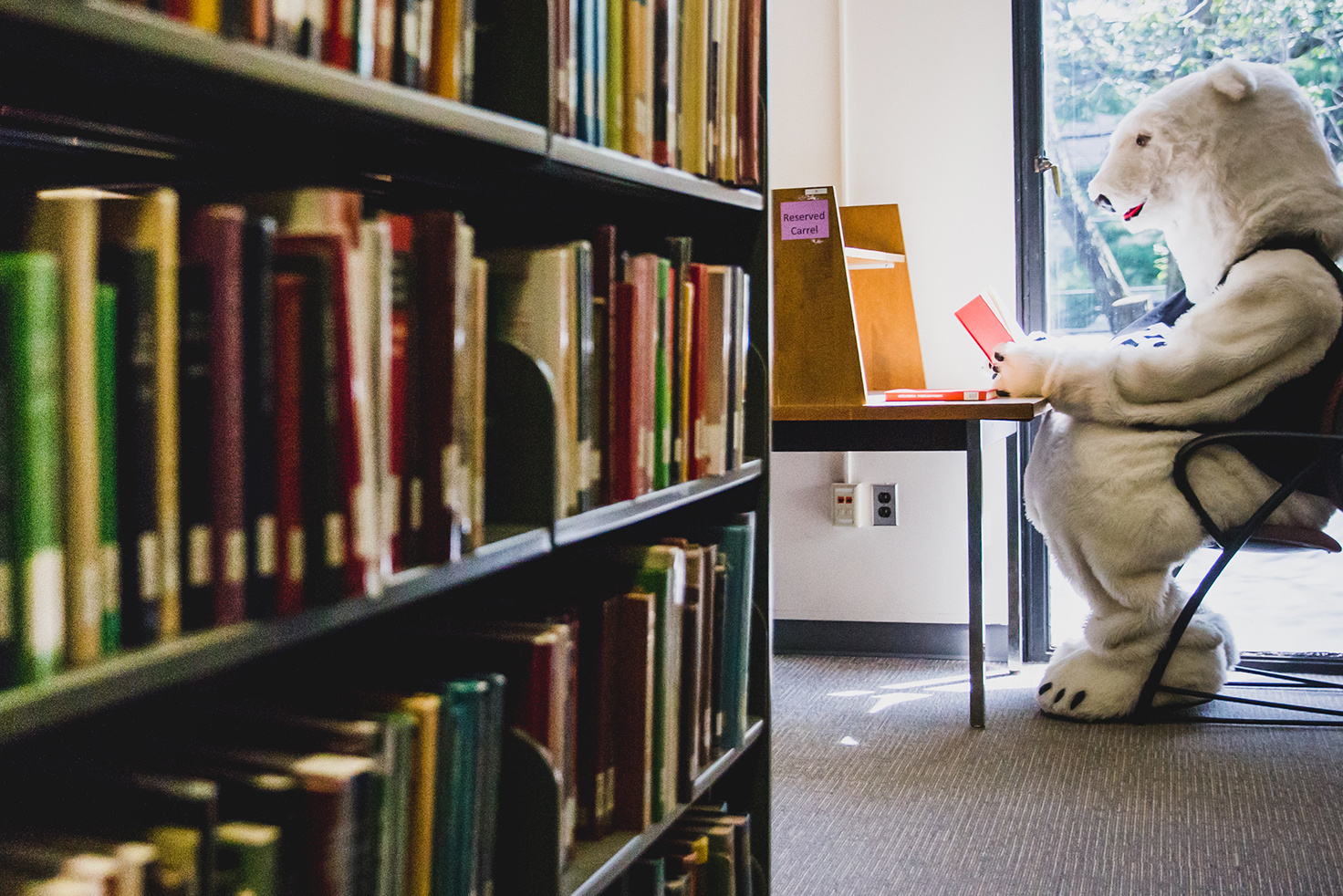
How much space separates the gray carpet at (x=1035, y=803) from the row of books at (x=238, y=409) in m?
1.25

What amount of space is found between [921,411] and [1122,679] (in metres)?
0.78

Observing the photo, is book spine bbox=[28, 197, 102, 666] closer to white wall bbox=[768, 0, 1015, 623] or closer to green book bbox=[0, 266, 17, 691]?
green book bbox=[0, 266, 17, 691]

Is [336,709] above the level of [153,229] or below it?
below

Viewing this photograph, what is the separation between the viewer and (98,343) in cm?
56

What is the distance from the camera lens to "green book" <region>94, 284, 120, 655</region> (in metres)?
0.56

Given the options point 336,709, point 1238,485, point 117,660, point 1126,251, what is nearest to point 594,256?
point 336,709

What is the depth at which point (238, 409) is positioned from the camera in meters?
0.62

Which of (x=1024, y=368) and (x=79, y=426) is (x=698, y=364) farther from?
(x=1024, y=368)

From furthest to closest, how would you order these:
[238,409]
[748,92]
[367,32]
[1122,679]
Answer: [1122,679] → [748,92] → [367,32] → [238,409]

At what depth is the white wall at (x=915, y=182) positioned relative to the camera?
10.4ft

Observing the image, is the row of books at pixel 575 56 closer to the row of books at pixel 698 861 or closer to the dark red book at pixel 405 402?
the dark red book at pixel 405 402

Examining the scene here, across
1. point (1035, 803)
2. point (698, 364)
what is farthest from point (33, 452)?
point (1035, 803)

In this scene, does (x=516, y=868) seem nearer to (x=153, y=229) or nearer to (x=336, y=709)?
(x=336, y=709)

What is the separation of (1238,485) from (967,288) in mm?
1021
